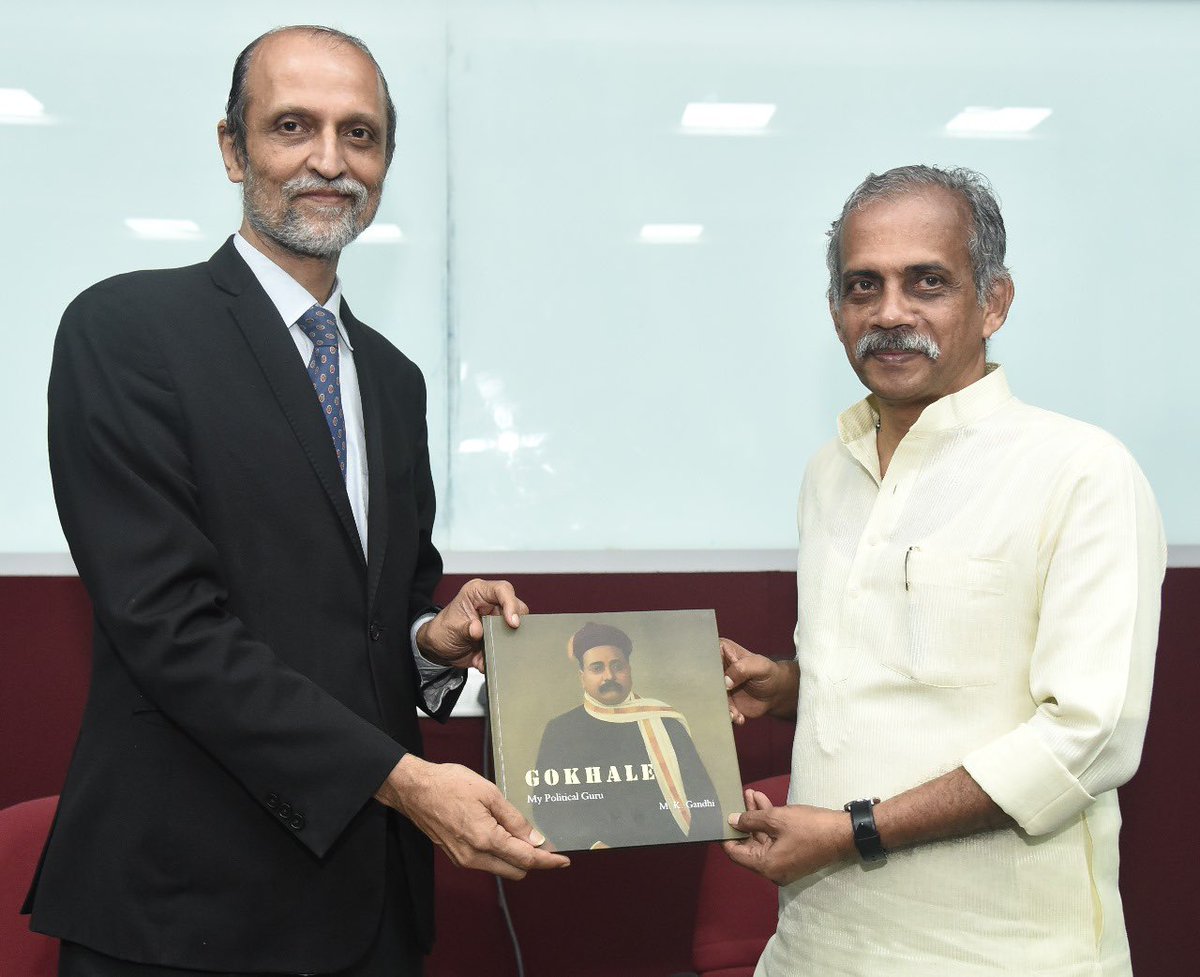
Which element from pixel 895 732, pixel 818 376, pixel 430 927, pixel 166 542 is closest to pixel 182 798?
pixel 166 542

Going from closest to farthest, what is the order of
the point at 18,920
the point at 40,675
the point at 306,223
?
the point at 306,223
the point at 18,920
the point at 40,675

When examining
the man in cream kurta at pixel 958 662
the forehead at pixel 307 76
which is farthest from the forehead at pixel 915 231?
the forehead at pixel 307 76

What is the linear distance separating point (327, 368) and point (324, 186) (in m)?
0.30

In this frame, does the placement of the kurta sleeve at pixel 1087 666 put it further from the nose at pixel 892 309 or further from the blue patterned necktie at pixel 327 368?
the blue patterned necktie at pixel 327 368

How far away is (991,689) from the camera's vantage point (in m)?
1.67

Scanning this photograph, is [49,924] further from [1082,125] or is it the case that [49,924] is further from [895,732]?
[1082,125]

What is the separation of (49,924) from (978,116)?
2.90 metres

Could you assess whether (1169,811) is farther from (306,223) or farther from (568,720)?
(306,223)

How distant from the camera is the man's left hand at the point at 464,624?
1888mm

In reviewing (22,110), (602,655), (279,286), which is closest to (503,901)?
(602,655)

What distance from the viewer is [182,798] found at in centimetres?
159

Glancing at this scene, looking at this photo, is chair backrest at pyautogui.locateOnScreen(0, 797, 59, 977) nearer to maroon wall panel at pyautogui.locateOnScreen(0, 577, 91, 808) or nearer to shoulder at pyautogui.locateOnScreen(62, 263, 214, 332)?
maroon wall panel at pyautogui.locateOnScreen(0, 577, 91, 808)

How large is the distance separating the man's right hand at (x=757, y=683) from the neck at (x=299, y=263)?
95 cm

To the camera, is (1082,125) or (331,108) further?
(1082,125)
